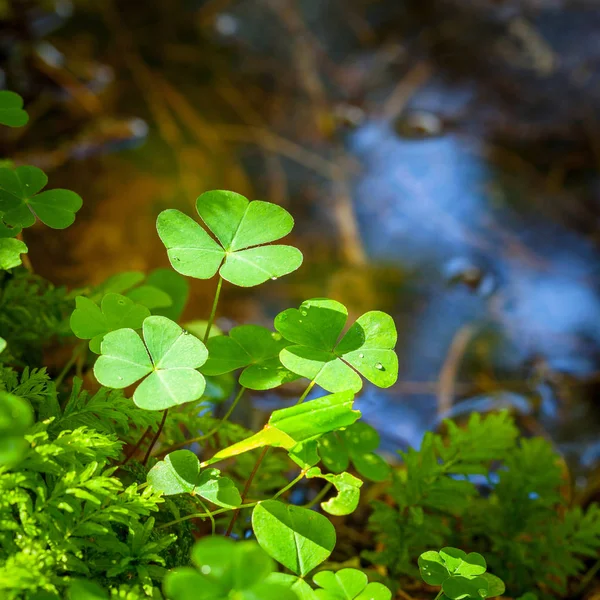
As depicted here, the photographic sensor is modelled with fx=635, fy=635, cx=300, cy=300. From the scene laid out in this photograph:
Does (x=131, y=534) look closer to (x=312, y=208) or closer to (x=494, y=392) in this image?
(x=494, y=392)

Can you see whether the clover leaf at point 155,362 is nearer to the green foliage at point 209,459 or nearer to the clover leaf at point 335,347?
the green foliage at point 209,459

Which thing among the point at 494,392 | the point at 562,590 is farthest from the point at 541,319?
the point at 562,590

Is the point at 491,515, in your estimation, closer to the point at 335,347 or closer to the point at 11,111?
the point at 335,347

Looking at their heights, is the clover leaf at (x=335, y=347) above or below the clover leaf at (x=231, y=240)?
below

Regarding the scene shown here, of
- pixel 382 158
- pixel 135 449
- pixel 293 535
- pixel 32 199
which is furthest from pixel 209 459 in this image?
pixel 382 158

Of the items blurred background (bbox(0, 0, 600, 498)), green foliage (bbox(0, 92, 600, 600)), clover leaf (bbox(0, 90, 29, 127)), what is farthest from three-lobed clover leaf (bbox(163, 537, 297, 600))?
blurred background (bbox(0, 0, 600, 498))

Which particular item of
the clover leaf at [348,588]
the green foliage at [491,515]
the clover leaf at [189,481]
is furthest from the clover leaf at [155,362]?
the green foliage at [491,515]

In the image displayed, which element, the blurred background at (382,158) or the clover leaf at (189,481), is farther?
the blurred background at (382,158)
